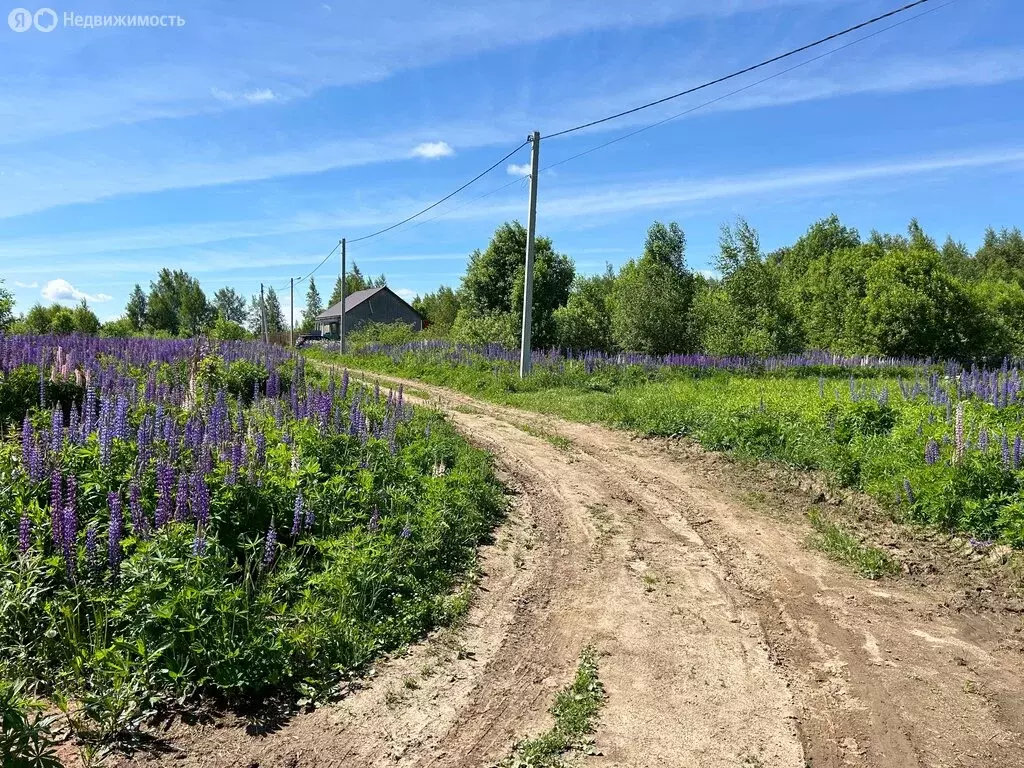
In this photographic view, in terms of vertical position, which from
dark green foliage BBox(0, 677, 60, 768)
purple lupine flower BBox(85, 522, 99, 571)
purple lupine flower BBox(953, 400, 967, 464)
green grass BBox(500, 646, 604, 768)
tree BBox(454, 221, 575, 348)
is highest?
tree BBox(454, 221, 575, 348)

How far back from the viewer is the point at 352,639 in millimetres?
4379

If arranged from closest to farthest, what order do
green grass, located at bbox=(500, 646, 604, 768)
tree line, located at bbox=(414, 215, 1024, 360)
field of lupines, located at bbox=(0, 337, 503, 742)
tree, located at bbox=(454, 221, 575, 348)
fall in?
green grass, located at bbox=(500, 646, 604, 768) → field of lupines, located at bbox=(0, 337, 503, 742) → tree line, located at bbox=(414, 215, 1024, 360) → tree, located at bbox=(454, 221, 575, 348)

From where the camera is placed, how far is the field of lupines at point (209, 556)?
3770 millimetres

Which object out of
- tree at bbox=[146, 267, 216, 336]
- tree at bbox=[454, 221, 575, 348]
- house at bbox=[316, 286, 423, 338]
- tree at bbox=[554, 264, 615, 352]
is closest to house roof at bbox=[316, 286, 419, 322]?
house at bbox=[316, 286, 423, 338]

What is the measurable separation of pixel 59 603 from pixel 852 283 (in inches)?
1465

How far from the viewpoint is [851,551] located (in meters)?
6.43

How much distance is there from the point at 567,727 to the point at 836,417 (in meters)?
7.91

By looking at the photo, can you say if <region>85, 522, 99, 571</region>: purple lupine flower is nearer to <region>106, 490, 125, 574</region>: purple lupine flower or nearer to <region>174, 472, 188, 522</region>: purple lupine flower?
<region>106, 490, 125, 574</region>: purple lupine flower

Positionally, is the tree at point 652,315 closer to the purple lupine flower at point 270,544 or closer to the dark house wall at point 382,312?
the purple lupine flower at point 270,544

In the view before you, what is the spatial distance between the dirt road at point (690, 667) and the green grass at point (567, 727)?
3.0 inches

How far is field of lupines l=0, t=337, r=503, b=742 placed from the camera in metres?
3.77

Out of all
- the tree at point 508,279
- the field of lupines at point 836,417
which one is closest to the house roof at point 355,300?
the tree at point 508,279

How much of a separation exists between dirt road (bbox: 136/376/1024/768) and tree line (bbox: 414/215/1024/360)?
16894 millimetres

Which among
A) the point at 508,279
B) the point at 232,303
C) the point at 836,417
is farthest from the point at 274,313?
the point at 836,417
